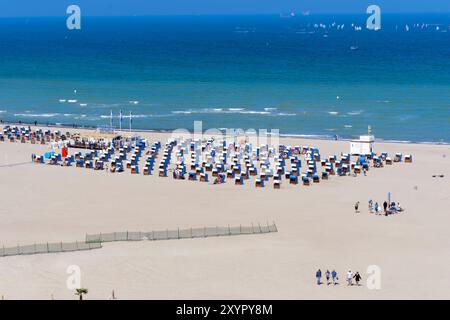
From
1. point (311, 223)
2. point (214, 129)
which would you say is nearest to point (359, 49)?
point (214, 129)

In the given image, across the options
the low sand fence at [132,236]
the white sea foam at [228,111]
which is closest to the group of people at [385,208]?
the low sand fence at [132,236]

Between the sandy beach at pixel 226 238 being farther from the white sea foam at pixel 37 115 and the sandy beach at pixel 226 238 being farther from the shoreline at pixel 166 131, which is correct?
the white sea foam at pixel 37 115

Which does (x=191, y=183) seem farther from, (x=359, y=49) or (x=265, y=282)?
(x=359, y=49)

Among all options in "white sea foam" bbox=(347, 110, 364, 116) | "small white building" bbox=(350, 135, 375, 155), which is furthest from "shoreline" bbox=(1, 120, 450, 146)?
"white sea foam" bbox=(347, 110, 364, 116)

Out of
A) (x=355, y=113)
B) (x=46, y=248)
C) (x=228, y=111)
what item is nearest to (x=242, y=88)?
(x=228, y=111)

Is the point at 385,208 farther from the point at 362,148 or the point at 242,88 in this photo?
the point at 242,88

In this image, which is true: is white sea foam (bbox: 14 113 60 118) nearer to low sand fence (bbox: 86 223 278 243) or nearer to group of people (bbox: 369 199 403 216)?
group of people (bbox: 369 199 403 216)
